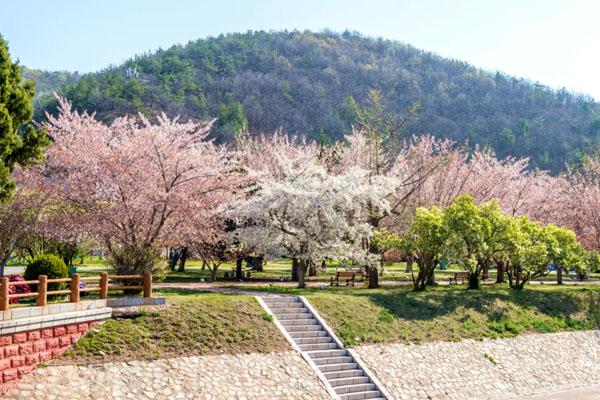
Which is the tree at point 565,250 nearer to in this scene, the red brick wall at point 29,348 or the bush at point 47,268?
the bush at point 47,268

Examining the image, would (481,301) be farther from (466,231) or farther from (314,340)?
(314,340)

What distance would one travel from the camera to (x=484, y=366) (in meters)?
25.0

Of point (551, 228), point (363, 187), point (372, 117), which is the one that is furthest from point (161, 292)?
point (551, 228)

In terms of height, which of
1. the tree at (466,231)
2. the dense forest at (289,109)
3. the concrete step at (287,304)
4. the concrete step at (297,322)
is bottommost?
the concrete step at (297,322)

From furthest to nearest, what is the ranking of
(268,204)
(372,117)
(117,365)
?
(372,117) < (268,204) < (117,365)

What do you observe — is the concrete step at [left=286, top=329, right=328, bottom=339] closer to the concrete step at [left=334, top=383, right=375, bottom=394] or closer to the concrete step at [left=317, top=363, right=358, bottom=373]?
the concrete step at [left=317, top=363, right=358, bottom=373]

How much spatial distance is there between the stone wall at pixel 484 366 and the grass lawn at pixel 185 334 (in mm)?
4402

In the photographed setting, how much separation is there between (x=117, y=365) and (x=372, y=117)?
23.4 m

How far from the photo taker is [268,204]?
31.0 m

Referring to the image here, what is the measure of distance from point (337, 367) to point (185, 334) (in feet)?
19.2

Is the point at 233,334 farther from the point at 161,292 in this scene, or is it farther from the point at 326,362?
the point at 161,292

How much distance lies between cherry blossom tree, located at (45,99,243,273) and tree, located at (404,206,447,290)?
11435 millimetres

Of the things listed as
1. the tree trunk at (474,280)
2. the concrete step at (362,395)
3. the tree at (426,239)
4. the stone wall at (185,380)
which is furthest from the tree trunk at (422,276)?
the stone wall at (185,380)

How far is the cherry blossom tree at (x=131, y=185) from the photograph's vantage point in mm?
26234
